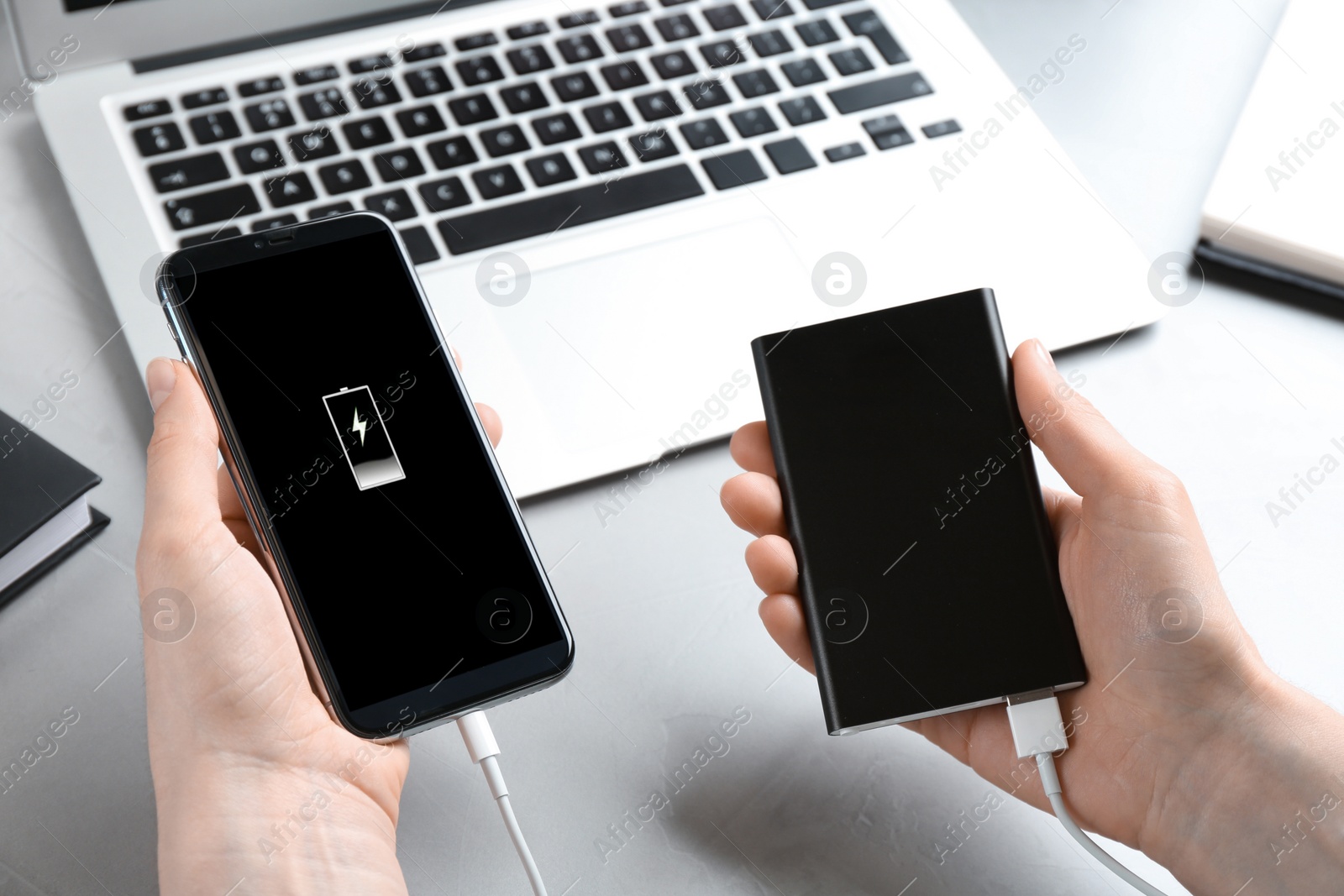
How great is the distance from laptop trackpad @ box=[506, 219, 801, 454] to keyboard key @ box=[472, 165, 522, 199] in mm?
72

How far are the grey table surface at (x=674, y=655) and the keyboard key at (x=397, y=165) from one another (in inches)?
8.0

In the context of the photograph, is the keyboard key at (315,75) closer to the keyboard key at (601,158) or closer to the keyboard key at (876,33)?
the keyboard key at (601,158)

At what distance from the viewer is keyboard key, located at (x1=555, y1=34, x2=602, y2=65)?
0.80 m

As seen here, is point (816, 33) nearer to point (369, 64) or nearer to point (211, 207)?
point (369, 64)

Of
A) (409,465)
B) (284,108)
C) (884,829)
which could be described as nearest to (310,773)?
(409,465)

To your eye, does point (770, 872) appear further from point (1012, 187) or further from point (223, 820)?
point (1012, 187)

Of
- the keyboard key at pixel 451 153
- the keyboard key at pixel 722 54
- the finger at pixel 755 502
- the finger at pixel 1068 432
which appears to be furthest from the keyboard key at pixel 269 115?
the finger at pixel 1068 432

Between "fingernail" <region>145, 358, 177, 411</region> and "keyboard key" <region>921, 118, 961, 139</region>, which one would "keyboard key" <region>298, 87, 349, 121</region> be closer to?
"fingernail" <region>145, 358, 177, 411</region>

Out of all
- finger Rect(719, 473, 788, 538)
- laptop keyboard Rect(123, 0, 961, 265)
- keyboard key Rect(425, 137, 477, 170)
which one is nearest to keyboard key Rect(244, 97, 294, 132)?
laptop keyboard Rect(123, 0, 961, 265)

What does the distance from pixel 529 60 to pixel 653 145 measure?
12cm

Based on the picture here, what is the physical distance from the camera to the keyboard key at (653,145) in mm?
763

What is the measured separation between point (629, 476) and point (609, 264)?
0.16m

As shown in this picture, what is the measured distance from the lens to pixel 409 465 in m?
0.55

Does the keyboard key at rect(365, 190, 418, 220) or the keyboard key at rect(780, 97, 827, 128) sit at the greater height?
the keyboard key at rect(365, 190, 418, 220)
